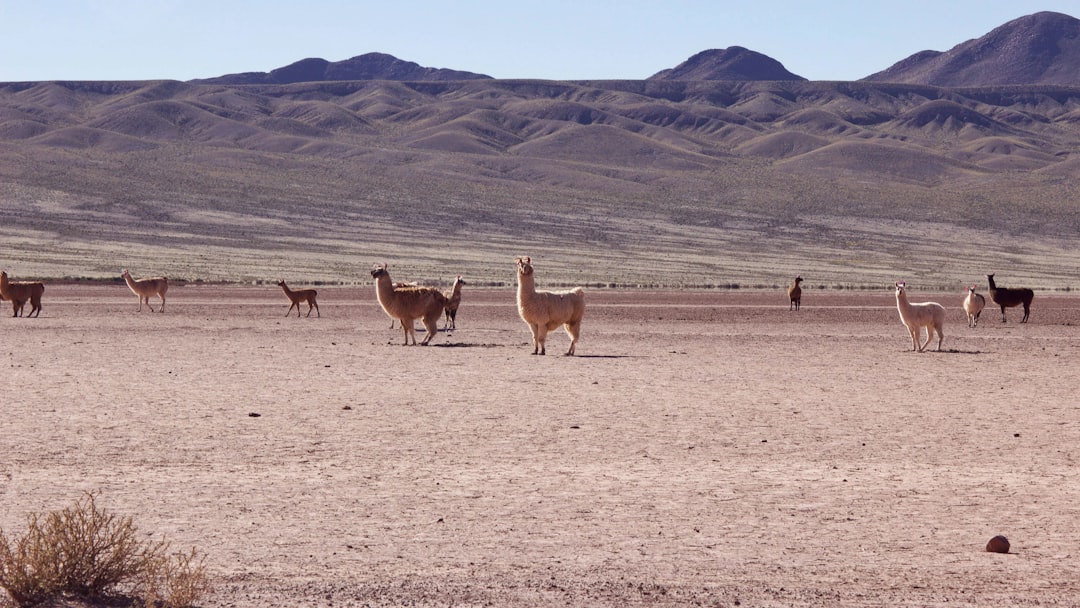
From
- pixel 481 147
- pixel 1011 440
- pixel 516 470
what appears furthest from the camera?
pixel 481 147

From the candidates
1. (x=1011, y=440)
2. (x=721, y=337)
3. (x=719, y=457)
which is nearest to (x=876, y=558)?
(x=719, y=457)

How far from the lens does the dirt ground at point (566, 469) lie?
669 centimetres

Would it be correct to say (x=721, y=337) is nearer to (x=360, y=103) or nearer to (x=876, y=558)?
(x=876, y=558)

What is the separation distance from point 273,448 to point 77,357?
7992mm

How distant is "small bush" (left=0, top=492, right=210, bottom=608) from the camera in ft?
19.4

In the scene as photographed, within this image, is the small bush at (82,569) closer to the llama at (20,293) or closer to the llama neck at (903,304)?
the llama neck at (903,304)

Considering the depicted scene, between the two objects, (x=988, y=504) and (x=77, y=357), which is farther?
(x=77, y=357)

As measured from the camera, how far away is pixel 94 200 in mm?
78625

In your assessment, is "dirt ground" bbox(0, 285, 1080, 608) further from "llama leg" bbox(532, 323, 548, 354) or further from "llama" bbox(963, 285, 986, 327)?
"llama" bbox(963, 285, 986, 327)

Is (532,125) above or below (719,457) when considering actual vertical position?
above

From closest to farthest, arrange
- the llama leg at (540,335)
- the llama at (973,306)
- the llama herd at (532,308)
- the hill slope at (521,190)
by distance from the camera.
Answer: the llama herd at (532,308), the llama leg at (540,335), the llama at (973,306), the hill slope at (521,190)

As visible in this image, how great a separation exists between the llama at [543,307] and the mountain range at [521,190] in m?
26.5

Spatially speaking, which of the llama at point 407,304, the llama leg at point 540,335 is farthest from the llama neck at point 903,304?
the llama at point 407,304

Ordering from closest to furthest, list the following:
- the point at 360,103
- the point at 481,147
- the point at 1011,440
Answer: the point at 1011,440 < the point at 481,147 < the point at 360,103
